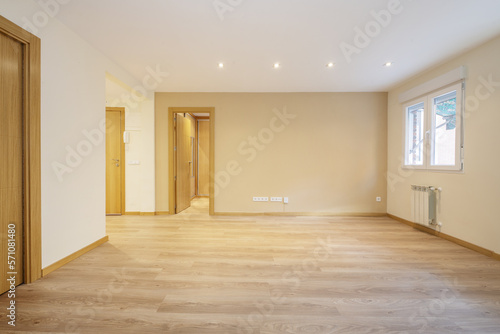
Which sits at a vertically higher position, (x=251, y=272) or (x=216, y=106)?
(x=216, y=106)

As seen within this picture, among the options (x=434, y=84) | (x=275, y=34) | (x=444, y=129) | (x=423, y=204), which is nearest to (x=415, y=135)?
(x=444, y=129)

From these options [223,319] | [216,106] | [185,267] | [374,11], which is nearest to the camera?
[223,319]

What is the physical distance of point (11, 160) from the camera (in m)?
1.88

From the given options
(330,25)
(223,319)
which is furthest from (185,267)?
(330,25)

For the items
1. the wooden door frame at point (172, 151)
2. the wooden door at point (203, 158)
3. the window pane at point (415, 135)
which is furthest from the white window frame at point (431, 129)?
the wooden door at point (203, 158)

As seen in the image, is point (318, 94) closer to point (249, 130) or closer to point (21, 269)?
point (249, 130)

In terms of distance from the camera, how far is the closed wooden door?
1.81 m

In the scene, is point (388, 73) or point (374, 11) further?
point (388, 73)

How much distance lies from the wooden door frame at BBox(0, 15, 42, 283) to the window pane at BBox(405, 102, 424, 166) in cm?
521

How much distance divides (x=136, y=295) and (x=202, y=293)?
0.54 metres

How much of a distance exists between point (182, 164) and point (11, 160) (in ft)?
10.8

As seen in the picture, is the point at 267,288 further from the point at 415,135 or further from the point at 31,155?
the point at 415,135

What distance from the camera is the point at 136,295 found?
1848mm

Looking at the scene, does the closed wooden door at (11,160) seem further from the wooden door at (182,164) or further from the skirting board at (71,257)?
the wooden door at (182,164)
